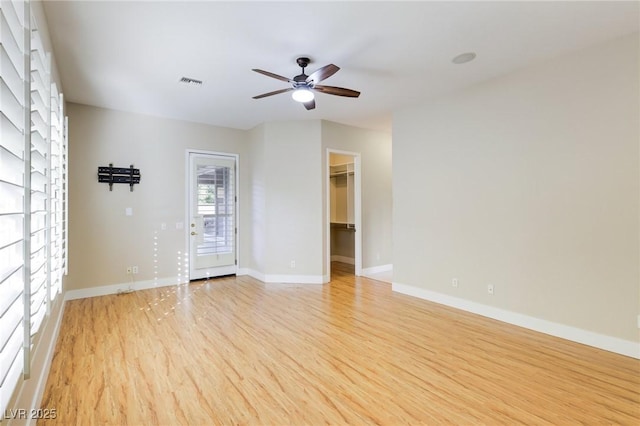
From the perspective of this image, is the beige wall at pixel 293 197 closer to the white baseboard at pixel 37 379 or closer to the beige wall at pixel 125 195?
the beige wall at pixel 125 195

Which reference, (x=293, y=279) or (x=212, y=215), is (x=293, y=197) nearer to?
(x=293, y=279)

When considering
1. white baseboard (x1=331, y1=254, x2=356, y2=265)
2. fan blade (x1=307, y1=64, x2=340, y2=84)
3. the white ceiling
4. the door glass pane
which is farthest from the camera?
white baseboard (x1=331, y1=254, x2=356, y2=265)

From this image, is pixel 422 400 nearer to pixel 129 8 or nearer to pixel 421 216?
pixel 421 216

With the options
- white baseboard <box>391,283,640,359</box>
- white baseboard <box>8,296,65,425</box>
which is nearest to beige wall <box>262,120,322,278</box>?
white baseboard <box>391,283,640,359</box>

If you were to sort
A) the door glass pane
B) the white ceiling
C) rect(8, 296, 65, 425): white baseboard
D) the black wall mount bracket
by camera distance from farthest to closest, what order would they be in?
the door glass pane
the black wall mount bracket
the white ceiling
rect(8, 296, 65, 425): white baseboard

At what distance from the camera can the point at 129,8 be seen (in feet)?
7.97

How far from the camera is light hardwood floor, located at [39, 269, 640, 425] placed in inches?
79.7

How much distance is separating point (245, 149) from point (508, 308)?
16.9 feet

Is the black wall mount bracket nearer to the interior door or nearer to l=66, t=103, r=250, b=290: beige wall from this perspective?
l=66, t=103, r=250, b=290: beige wall

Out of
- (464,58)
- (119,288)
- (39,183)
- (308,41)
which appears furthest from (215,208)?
(464,58)

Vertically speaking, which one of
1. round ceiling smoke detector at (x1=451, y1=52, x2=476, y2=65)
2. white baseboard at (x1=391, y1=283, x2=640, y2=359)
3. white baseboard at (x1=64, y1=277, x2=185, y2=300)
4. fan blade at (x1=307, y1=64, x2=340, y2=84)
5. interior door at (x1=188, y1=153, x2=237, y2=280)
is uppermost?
round ceiling smoke detector at (x1=451, y1=52, x2=476, y2=65)

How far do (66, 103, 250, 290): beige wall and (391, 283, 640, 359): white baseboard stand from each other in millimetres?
4342

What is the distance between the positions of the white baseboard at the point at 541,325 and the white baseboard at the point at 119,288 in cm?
413

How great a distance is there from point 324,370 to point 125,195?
431 centimetres
